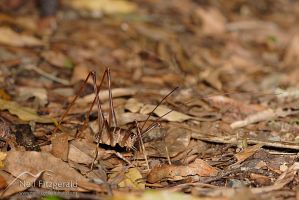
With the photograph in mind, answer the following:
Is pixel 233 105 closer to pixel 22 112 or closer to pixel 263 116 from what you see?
pixel 263 116

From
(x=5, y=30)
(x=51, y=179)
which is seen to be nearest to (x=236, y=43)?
(x=5, y=30)

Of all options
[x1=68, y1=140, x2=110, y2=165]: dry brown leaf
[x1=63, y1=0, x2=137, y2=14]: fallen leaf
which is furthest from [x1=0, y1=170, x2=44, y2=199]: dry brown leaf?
[x1=63, y1=0, x2=137, y2=14]: fallen leaf

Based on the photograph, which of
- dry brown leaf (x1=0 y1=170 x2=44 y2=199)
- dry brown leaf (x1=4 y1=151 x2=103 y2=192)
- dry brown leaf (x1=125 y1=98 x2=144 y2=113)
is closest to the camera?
dry brown leaf (x1=0 y1=170 x2=44 y2=199)

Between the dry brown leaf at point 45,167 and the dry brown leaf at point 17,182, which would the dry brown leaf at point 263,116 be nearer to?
the dry brown leaf at point 45,167

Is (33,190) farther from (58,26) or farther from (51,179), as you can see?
(58,26)

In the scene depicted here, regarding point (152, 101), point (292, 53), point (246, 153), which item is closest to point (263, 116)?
point (246, 153)

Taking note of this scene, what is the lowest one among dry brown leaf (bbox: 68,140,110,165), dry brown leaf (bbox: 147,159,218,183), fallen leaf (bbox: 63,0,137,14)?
dry brown leaf (bbox: 147,159,218,183)

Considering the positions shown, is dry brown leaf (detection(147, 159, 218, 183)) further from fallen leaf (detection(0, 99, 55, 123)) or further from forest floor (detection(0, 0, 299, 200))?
fallen leaf (detection(0, 99, 55, 123))
